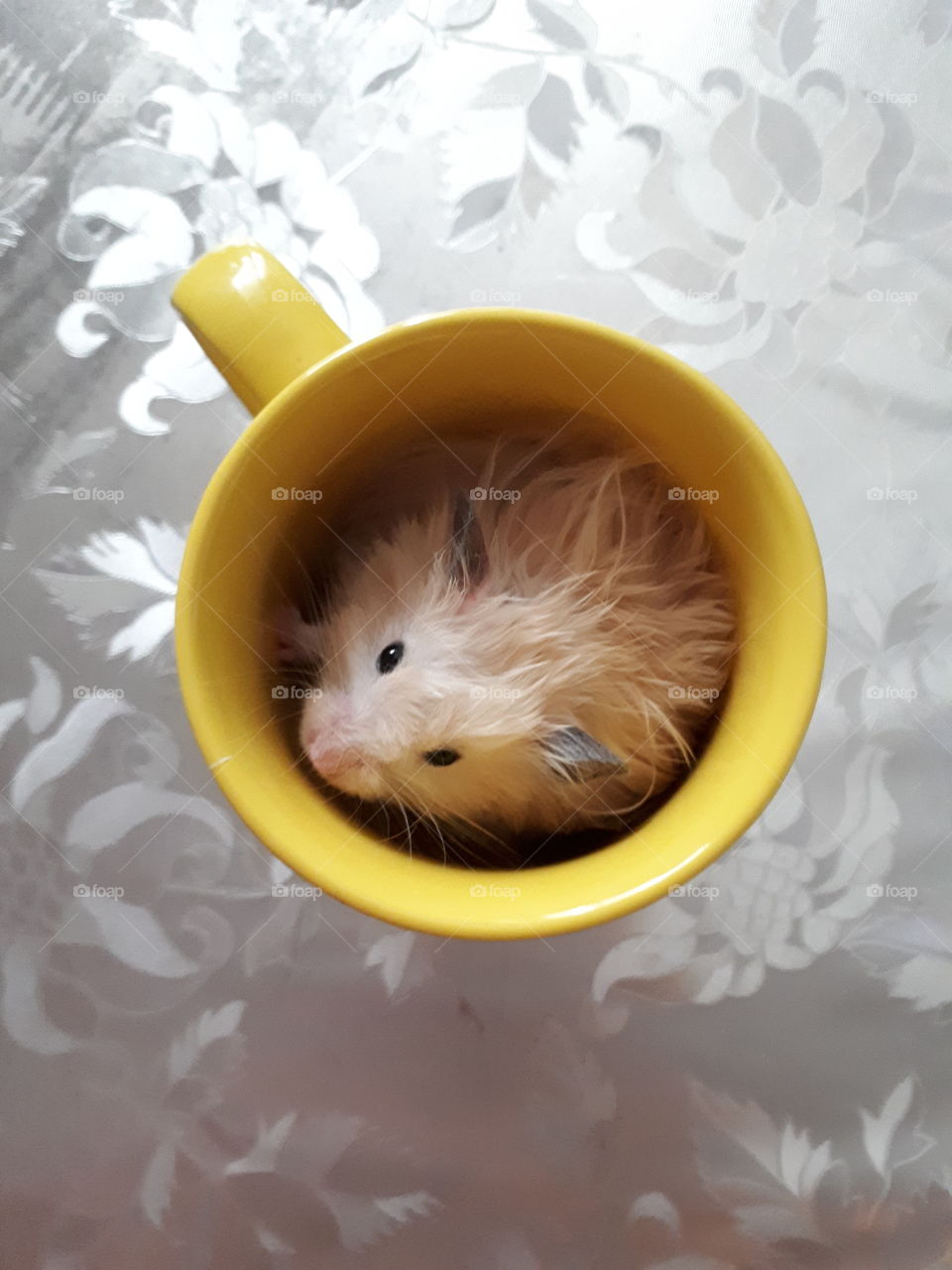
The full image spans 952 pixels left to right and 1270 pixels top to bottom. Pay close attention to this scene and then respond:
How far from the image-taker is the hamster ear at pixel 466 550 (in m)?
0.56

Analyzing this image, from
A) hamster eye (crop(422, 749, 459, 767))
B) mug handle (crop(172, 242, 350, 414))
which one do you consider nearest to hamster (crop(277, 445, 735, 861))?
hamster eye (crop(422, 749, 459, 767))

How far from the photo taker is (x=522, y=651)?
56 centimetres

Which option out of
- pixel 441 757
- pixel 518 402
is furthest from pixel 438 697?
pixel 518 402

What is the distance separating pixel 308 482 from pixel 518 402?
0.12m

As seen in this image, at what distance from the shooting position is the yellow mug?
0.45 m

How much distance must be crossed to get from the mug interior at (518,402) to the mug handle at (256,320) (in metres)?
0.02

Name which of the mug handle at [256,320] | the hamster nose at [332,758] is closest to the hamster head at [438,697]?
the hamster nose at [332,758]

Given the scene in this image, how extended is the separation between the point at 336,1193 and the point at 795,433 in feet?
2.04

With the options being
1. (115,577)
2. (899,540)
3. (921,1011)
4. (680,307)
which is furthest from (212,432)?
(921,1011)

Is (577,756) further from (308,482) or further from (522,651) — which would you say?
(308,482)

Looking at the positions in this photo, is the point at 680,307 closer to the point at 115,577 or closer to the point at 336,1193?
the point at 115,577

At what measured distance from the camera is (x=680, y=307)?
71 centimetres

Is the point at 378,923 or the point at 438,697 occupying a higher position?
the point at 438,697

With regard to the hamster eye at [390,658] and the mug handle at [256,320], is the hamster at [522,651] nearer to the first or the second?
the hamster eye at [390,658]
